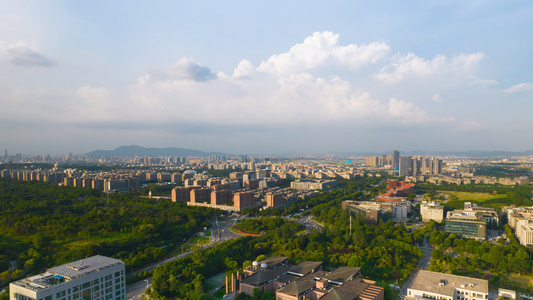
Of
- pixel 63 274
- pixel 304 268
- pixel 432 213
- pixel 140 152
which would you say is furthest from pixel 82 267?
pixel 140 152

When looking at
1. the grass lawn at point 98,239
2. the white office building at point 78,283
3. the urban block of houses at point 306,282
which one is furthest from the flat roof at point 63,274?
the grass lawn at point 98,239

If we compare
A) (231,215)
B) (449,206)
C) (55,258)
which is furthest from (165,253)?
(449,206)

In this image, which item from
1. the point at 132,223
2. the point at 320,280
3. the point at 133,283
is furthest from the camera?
the point at 132,223

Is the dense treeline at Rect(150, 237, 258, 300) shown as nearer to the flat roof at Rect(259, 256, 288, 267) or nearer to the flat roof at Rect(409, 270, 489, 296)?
the flat roof at Rect(259, 256, 288, 267)

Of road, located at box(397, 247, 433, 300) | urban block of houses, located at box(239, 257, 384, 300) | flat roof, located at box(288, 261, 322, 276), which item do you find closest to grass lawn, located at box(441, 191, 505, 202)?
road, located at box(397, 247, 433, 300)

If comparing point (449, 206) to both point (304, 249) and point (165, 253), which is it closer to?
point (304, 249)

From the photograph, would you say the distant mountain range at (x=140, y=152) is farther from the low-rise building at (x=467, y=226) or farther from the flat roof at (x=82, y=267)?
the flat roof at (x=82, y=267)

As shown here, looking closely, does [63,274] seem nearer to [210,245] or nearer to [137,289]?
[137,289]
